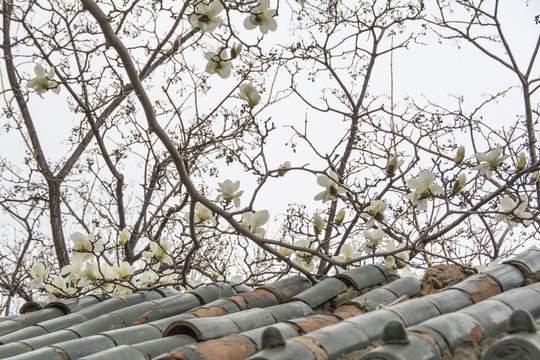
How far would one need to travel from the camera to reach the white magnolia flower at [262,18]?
242 cm

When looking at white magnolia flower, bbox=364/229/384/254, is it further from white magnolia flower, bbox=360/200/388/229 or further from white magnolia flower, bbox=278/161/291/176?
white magnolia flower, bbox=278/161/291/176

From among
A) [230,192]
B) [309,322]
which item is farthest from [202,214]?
[309,322]

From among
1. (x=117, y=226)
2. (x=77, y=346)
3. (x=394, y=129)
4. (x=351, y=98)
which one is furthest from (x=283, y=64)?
(x=77, y=346)

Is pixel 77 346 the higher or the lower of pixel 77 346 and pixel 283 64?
the lower

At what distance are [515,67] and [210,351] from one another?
5977mm

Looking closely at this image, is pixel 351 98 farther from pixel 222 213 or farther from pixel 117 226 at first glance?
pixel 222 213

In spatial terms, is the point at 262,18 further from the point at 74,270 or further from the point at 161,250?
the point at 74,270

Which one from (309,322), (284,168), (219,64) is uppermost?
(219,64)

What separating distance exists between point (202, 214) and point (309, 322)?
1.09 m

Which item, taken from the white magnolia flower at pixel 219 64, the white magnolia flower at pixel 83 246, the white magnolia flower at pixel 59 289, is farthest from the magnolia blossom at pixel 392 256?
the white magnolia flower at pixel 59 289

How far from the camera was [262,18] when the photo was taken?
246cm

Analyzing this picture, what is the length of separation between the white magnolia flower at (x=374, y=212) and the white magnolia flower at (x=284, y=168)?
0.43m

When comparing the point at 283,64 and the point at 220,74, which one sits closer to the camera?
the point at 220,74

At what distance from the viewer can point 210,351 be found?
1467 mm
